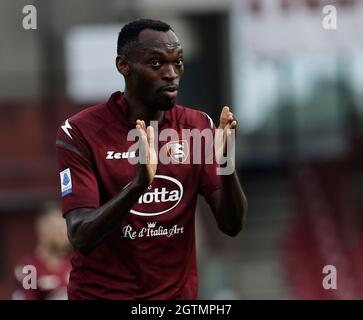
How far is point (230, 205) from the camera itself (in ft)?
20.9

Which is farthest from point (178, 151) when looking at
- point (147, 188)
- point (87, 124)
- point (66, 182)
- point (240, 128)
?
point (240, 128)

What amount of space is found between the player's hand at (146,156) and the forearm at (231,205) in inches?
17.5

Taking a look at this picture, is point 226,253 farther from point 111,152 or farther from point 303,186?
point 111,152

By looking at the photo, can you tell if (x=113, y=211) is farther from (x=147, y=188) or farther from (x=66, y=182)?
(x=66, y=182)

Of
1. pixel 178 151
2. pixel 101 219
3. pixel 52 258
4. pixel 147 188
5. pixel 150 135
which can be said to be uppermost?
pixel 150 135

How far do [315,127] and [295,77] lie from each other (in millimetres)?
968

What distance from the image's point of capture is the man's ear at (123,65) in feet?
21.1

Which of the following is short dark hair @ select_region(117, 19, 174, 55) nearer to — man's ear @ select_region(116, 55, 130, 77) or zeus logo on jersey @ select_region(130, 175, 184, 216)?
man's ear @ select_region(116, 55, 130, 77)

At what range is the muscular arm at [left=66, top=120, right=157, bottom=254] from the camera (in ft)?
19.7

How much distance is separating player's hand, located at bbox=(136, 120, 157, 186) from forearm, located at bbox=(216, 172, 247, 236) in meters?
0.44

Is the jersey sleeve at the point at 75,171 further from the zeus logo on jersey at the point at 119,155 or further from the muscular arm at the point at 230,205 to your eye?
the muscular arm at the point at 230,205

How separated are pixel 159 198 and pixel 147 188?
19 cm

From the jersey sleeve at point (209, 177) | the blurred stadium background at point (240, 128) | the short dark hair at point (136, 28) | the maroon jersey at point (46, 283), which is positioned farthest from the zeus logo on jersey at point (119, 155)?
the blurred stadium background at point (240, 128)

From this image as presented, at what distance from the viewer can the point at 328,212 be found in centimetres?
2111
